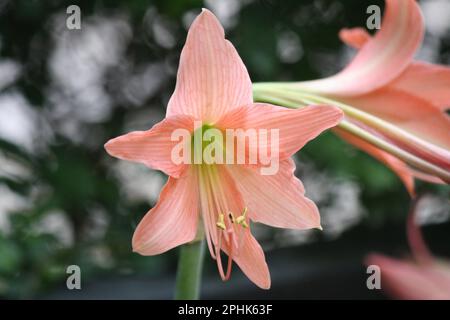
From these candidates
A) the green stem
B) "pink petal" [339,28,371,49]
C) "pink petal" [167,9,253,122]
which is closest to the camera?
"pink petal" [167,9,253,122]

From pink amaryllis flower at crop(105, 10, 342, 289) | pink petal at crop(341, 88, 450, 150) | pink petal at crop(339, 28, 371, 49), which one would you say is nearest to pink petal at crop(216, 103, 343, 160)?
pink amaryllis flower at crop(105, 10, 342, 289)

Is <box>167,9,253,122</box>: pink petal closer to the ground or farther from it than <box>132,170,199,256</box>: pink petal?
farther from it

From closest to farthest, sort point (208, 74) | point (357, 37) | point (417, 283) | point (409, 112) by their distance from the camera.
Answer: point (417, 283)
point (208, 74)
point (409, 112)
point (357, 37)

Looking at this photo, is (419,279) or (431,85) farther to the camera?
A: (431,85)

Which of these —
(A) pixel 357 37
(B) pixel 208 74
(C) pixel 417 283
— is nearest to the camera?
(C) pixel 417 283

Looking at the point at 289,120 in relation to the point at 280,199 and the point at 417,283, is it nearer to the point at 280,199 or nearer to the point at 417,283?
the point at 280,199

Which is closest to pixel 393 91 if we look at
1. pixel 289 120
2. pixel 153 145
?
pixel 289 120
